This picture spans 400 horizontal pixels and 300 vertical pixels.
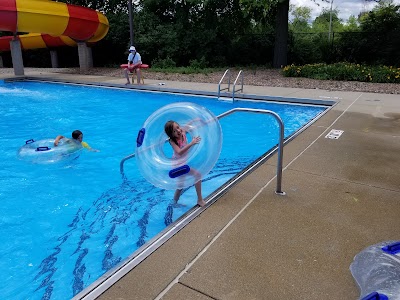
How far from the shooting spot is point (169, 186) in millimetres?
3693

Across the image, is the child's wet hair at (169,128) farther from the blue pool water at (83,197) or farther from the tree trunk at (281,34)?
the tree trunk at (281,34)

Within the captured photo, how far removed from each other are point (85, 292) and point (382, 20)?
22.5 meters

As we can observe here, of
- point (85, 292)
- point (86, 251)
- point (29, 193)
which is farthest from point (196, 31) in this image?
point (85, 292)

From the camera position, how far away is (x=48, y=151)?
6555 mm

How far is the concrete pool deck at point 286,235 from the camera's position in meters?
2.55

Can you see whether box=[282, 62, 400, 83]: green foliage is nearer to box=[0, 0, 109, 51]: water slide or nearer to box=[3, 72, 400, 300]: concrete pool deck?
box=[3, 72, 400, 300]: concrete pool deck

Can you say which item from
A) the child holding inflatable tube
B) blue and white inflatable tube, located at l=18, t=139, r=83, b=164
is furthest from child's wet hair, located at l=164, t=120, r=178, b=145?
blue and white inflatable tube, located at l=18, t=139, r=83, b=164

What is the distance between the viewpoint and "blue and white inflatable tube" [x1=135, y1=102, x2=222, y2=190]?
3.66 meters

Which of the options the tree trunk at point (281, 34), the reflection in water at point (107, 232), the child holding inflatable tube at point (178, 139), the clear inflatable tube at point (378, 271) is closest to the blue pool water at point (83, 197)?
the reflection in water at point (107, 232)

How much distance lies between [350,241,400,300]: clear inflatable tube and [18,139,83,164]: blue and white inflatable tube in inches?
218

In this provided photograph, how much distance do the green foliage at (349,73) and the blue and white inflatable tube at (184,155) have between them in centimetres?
1329

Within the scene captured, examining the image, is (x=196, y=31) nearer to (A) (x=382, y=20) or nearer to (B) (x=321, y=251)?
(A) (x=382, y=20)

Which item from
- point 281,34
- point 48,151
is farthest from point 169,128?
point 281,34

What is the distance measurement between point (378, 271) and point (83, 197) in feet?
15.0
